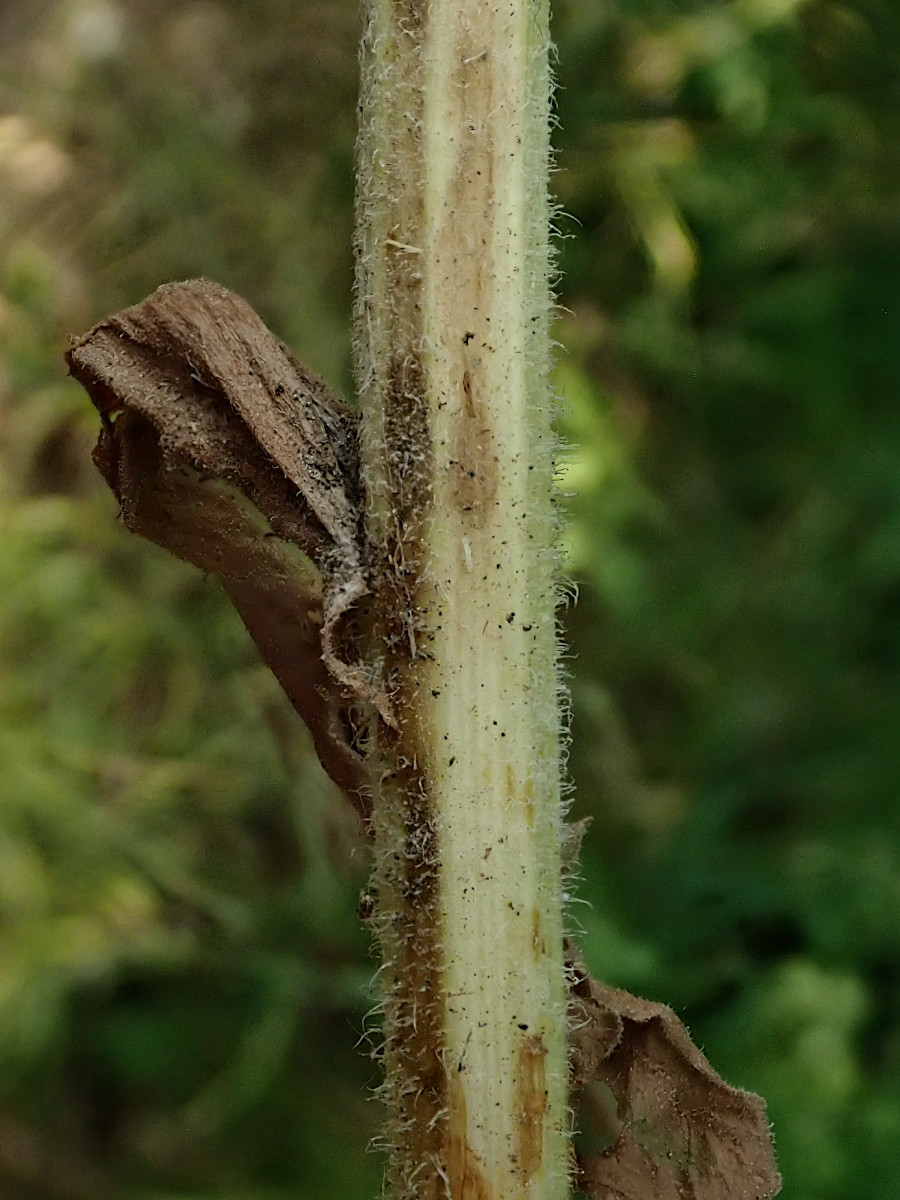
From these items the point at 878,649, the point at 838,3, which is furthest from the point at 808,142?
the point at 878,649

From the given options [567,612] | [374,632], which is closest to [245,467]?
[374,632]

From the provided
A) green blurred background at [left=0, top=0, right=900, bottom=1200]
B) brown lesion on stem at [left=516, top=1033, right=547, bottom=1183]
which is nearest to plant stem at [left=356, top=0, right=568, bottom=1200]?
brown lesion on stem at [left=516, top=1033, right=547, bottom=1183]

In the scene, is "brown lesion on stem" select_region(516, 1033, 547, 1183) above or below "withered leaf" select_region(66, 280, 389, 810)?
below

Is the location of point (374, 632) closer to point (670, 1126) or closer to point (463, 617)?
point (463, 617)

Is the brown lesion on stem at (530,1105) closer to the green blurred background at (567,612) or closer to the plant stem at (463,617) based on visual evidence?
the plant stem at (463,617)

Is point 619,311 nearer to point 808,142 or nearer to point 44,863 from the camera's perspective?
point 808,142

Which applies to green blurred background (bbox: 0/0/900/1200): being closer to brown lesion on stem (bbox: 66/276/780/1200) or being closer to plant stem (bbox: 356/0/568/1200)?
brown lesion on stem (bbox: 66/276/780/1200)

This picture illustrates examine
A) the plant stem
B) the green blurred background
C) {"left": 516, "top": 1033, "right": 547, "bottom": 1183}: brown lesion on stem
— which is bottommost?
{"left": 516, "top": 1033, "right": 547, "bottom": 1183}: brown lesion on stem

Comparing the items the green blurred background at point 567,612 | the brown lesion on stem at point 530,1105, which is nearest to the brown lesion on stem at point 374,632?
the brown lesion on stem at point 530,1105
